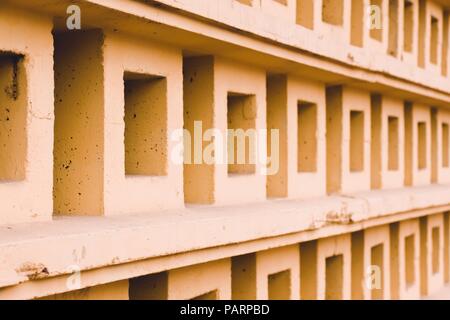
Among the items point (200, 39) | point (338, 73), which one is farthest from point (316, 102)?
point (200, 39)

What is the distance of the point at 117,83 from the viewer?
6.47 m

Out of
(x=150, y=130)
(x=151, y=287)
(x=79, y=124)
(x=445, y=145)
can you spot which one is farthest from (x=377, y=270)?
(x=79, y=124)

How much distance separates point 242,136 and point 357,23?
9.78 ft

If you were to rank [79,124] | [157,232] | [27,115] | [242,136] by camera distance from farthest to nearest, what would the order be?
[242,136] < [79,124] < [157,232] < [27,115]

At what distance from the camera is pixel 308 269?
394 inches

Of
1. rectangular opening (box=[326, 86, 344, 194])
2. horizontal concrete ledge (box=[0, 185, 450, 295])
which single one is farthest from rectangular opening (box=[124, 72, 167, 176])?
rectangular opening (box=[326, 86, 344, 194])

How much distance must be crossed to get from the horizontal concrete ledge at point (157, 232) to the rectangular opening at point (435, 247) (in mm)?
5127

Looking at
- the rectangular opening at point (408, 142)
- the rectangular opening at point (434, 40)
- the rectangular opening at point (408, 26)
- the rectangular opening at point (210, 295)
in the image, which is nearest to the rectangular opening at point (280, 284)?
the rectangular opening at point (210, 295)

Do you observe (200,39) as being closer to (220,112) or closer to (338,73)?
(220,112)

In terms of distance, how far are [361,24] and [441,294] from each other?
573 centimetres

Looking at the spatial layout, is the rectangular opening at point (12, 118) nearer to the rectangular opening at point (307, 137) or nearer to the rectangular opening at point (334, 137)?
the rectangular opening at point (307, 137)

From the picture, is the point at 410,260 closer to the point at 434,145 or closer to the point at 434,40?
the point at 434,145

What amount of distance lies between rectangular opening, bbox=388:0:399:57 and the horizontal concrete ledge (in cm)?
270

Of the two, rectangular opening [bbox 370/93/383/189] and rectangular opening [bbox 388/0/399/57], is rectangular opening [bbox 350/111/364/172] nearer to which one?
rectangular opening [bbox 370/93/383/189]
